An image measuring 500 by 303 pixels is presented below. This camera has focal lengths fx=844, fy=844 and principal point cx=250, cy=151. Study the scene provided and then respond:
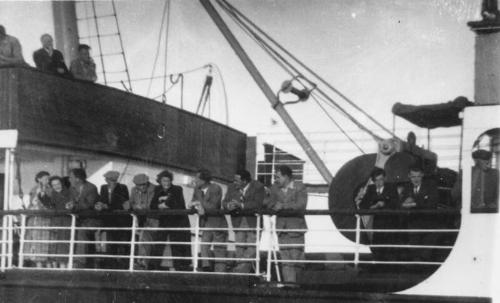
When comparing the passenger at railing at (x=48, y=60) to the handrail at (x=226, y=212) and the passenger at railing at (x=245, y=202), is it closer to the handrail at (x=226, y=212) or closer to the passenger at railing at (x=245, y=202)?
the handrail at (x=226, y=212)

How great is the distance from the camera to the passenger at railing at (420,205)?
27.3 feet

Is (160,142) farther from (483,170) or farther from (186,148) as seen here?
(483,170)

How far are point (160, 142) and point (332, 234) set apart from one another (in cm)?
298

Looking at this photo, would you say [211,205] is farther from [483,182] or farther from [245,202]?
[483,182]

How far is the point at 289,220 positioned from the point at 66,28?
625 centimetres

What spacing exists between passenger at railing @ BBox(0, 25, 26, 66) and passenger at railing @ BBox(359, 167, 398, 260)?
5.18m

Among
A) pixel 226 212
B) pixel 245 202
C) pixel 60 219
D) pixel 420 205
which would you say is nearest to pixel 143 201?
pixel 60 219

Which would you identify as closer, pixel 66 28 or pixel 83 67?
pixel 83 67

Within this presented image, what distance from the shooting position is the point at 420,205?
27.5 feet

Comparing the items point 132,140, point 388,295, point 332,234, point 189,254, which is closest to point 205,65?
point 132,140

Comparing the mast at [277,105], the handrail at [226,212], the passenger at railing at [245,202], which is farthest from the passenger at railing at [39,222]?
the mast at [277,105]

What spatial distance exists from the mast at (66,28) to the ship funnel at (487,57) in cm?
762

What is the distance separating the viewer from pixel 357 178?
9.90 metres

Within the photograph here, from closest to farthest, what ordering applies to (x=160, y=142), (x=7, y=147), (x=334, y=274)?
1. (x=334, y=274)
2. (x=7, y=147)
3. (x=160, y=142)
